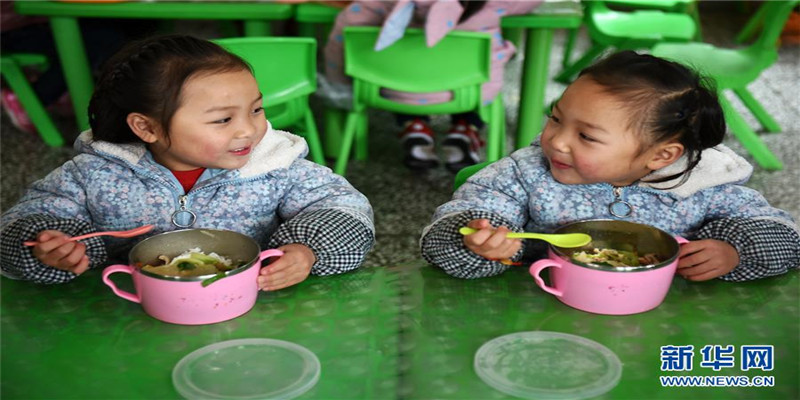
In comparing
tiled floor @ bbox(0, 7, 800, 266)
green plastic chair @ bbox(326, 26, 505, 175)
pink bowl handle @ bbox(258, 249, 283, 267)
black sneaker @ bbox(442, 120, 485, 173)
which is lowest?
tiled floor @ bbox(0, 7, 800, 266)

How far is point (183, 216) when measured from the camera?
131cm

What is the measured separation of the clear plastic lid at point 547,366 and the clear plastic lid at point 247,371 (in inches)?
7.9

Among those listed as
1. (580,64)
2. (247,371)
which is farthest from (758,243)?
(580,64)

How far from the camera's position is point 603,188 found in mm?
1325

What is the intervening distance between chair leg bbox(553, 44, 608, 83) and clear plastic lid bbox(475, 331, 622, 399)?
A: 318 centimetres

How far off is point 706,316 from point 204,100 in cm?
77

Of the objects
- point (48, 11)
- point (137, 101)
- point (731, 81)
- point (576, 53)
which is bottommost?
point (576, 53)

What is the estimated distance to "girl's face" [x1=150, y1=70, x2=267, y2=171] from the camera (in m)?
1.21

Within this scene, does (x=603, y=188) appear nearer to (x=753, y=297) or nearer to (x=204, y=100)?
(x=753, y=297)

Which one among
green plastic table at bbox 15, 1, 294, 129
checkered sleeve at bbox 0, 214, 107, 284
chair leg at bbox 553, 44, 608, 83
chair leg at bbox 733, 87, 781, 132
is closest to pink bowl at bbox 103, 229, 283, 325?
checkered sleeve at bbox 0, 214, 107, 284

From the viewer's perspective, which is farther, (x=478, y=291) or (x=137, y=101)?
(x=137, y=101)

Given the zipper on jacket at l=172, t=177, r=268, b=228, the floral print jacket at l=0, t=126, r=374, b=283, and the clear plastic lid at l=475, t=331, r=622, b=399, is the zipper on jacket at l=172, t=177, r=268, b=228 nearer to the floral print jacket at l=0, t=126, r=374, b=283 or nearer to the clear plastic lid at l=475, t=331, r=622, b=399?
the floral print jacket at l=0, t=126, r=374, b=283

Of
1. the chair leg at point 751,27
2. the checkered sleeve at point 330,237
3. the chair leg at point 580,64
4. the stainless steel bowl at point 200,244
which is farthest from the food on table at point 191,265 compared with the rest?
the chair leg at point 751,27

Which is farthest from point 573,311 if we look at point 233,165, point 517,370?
point 233,165
